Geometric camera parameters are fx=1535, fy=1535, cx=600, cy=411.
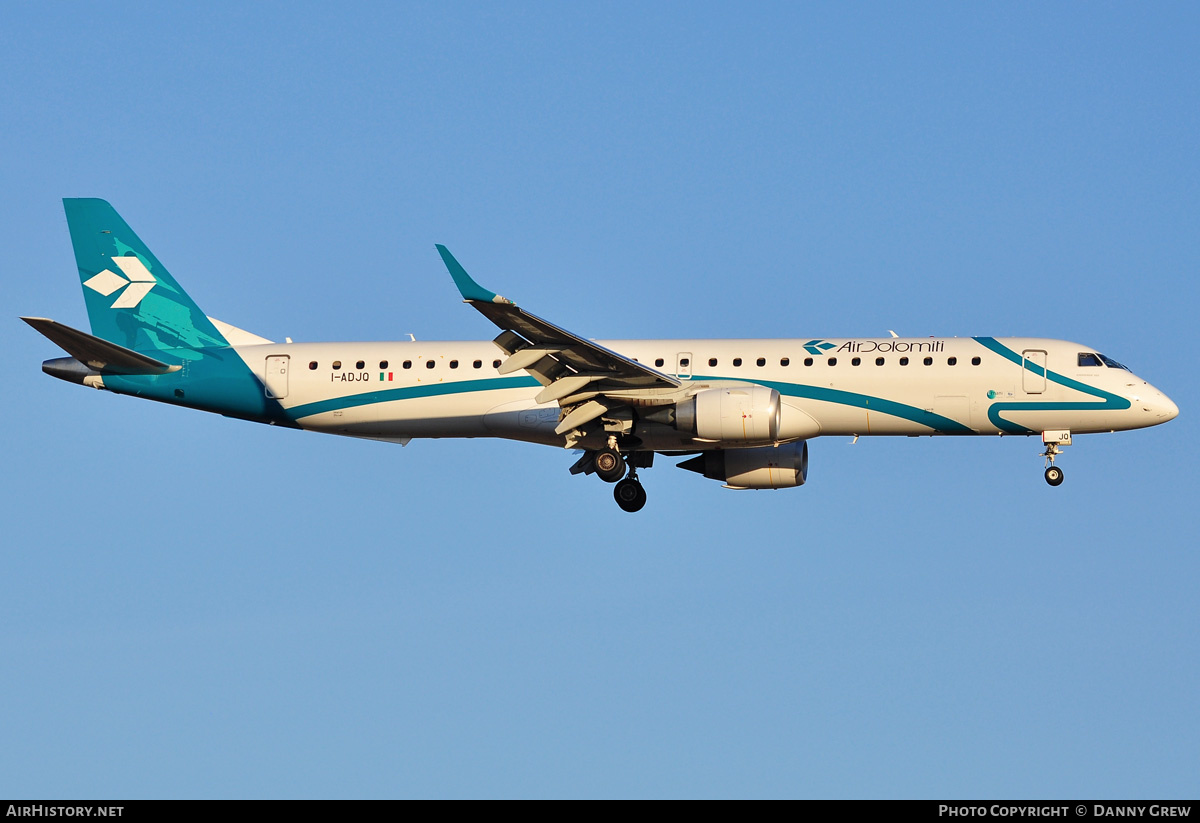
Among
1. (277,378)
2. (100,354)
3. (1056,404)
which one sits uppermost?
(100,354)

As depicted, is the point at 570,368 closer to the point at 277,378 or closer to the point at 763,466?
the point at 763,466

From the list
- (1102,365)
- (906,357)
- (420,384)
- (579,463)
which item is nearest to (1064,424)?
(1102,365)

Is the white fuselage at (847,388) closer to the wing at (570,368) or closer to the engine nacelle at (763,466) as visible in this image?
the wing at (570,368)

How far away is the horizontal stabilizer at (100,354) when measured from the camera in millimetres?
37875

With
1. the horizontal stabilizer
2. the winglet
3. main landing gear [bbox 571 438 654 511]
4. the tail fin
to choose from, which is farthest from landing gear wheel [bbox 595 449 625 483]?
the horizontal stabilizer

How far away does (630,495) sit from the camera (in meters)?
40.7

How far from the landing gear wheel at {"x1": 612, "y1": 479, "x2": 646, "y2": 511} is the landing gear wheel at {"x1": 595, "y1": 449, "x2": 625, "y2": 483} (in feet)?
3.65

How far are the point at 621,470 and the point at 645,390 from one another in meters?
2.87

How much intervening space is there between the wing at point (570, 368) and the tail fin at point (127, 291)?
1053 centimetres

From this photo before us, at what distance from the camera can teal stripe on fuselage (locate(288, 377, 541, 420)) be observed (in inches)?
1565

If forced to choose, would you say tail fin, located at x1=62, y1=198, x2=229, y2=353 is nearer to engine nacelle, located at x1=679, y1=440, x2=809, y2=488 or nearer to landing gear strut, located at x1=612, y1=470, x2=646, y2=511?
landing gear strut, located at x1=612, y1=470, x2=646, y2=511

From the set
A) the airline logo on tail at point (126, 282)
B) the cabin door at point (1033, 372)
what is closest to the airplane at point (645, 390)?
the cabin door at point (1033, 372)

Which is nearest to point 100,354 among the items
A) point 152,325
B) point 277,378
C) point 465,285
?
point 152,325
